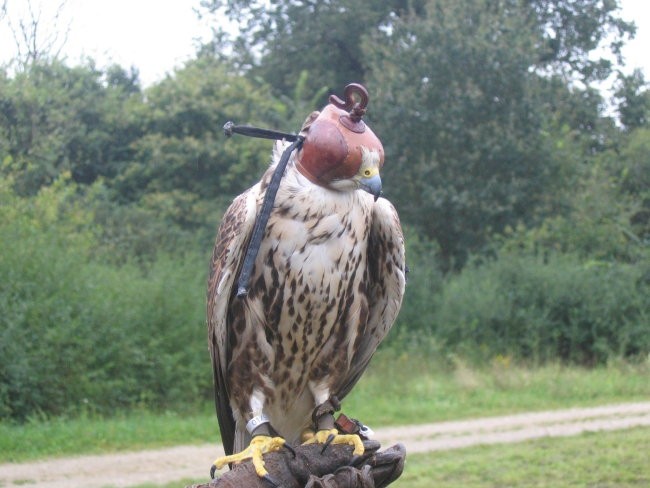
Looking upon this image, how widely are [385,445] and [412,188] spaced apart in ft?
35.3

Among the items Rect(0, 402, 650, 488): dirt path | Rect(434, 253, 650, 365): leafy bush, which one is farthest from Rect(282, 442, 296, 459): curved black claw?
Rect(434, 253, 650, 365): leafy bush

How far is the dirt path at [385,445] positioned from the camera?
828cm

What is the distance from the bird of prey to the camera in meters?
3.12

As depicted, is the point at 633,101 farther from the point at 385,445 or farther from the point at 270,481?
the point at 270,481

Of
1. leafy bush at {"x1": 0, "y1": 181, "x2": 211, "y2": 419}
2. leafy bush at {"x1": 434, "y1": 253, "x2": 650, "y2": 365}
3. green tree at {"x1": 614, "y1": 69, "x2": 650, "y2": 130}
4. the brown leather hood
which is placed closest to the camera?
the brown leather hood

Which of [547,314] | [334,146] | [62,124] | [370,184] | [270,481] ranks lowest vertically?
[547,314]

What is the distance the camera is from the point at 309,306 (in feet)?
10.3

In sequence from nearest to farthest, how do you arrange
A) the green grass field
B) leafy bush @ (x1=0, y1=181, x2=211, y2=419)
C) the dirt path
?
the dirt path, the green grass field, leafy bush @ (x1=0, y1=181, x2=211, y2=419)

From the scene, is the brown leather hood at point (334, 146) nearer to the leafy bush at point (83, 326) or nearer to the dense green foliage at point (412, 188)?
the leafy bush at point (83, 326)

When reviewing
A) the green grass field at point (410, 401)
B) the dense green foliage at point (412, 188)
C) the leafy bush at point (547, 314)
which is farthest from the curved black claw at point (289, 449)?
the leafy bush at point (547, 314)

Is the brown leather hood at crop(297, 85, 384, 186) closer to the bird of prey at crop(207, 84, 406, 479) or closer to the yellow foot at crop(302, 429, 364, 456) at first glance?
the bird of prey at crop(207, 84, 406, 479)

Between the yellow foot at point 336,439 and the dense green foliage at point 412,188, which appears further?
the dense green foliage at point 412,188

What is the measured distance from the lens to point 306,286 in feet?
10.3

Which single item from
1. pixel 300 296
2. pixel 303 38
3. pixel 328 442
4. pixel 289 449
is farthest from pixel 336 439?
pixel 303 38
